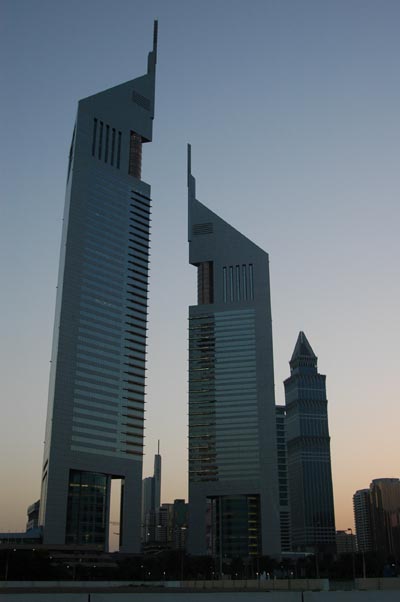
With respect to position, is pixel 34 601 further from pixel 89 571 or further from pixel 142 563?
pixel 142 563

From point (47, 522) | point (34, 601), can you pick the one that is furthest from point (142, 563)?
point (34, 601)

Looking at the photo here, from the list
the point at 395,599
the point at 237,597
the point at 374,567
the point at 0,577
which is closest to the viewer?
the point at 237,597

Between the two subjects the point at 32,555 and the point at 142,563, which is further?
the point at 142,563

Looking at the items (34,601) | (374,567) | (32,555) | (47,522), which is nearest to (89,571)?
(32,555)

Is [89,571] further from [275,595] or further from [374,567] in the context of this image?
[275,595]

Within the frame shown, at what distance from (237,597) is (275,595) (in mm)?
1403

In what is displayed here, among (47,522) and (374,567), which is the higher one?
(47,522)

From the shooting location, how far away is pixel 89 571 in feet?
552

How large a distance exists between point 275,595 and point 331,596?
6.51ft

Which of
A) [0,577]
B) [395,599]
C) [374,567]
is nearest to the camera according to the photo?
[395,599]

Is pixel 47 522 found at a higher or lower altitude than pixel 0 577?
higher

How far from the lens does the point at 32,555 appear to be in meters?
154

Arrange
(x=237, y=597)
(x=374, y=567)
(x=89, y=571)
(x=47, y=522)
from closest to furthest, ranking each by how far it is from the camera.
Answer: (x=237, y=597), (x=89, y=571), (x=374, y=567), (x=47, y=522)

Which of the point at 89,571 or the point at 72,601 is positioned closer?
the point at 72,601
